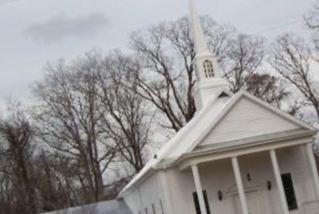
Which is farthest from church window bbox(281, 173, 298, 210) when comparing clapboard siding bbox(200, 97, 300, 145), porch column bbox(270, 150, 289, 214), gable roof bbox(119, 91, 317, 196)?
gable roof bbox(119, 91, 317, 196)

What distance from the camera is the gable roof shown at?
2561cm

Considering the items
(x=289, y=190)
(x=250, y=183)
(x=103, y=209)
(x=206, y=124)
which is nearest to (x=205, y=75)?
(x=206, y=124)

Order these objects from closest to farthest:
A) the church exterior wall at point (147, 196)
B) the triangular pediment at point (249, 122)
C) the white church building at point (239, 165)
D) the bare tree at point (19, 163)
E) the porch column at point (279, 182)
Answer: the porch column at point (279, 182)
the white church building at point (239, 165)
the triangular pediment at point (249, 122)
the church exterior wall at point (147, 196)
the bare tree at point (19, 163)

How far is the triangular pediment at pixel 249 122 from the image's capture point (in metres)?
25.9

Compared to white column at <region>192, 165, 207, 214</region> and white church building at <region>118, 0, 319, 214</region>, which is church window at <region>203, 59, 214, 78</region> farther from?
white column at <region>192, 165, 207, 214</region>

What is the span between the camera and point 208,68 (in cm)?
3161

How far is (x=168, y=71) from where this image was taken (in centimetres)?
4912

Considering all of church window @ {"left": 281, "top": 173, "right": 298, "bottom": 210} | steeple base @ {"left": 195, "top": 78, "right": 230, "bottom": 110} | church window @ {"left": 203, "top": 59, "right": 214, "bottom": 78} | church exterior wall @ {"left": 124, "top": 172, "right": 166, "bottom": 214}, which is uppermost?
church window @ {"left": 203, "top": 59, "right": 214, "bottom": 78}

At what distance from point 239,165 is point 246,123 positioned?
82.6 inches

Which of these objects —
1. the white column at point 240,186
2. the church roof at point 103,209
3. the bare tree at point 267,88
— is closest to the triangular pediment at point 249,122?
the white column at point 240,186

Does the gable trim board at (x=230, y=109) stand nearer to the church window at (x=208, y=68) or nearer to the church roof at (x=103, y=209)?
the church window at (x=208, y=68)

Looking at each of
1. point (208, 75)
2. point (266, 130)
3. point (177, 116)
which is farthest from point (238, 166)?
point (177, 116)

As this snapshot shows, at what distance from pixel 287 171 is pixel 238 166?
2695 millimetres

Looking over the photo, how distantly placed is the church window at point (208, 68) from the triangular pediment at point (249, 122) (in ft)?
16.6
